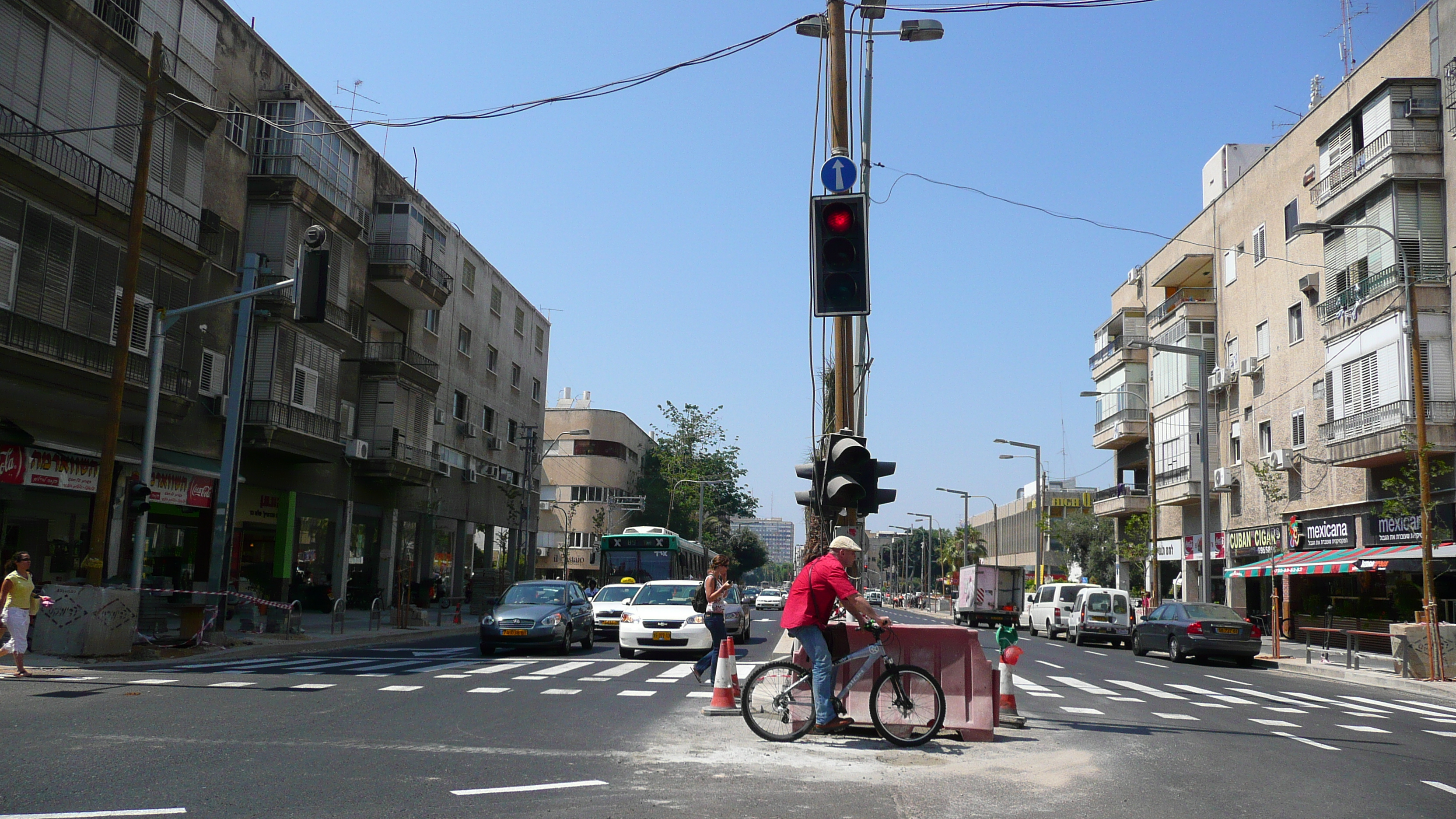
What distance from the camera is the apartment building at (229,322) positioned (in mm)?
21516

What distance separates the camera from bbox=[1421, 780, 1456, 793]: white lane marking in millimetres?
8461

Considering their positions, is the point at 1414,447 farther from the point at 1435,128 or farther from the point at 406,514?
the point at 406,514

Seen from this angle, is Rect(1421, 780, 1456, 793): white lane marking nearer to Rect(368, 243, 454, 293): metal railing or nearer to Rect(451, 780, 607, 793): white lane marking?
Rect(451, 780, 607, 793): white lane marking

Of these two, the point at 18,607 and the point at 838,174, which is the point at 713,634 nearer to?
the point at 838,174

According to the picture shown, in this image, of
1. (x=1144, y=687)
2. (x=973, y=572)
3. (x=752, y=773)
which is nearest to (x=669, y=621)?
(x=1144, y=687)

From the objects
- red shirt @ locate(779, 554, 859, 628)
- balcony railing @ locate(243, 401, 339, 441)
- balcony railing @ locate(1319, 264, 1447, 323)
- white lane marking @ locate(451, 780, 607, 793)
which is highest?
balcony railing @ locate(1319, 264, 1447, 323)

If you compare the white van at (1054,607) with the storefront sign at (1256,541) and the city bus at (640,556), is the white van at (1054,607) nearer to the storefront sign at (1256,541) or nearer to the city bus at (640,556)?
the storefront sign at (1256,541)

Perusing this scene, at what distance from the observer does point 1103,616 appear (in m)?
32.9

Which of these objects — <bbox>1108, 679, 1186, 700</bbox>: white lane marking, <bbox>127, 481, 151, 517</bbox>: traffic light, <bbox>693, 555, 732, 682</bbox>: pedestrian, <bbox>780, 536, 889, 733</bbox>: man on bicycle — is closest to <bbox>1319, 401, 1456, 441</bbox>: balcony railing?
<bbox>1108, 679, 1186, 700</bbox>: white lane marking

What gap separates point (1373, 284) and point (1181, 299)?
15.5 m

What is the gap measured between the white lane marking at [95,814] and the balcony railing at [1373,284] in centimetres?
2891

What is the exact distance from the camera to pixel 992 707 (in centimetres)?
1029

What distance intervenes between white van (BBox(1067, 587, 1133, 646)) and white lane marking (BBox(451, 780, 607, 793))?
91.7 feet

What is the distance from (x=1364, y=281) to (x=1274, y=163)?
30.7 feet
